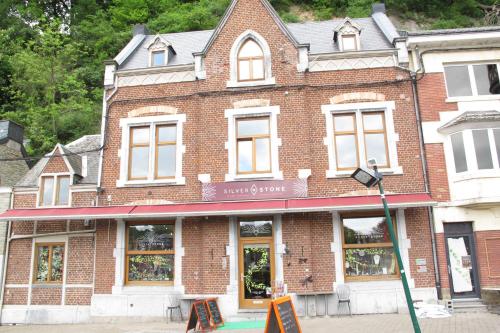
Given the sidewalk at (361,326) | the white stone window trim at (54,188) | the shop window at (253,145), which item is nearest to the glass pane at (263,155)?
the shop window at (253,145)

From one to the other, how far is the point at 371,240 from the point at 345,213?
3.85ft

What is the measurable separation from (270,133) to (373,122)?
11.6ft

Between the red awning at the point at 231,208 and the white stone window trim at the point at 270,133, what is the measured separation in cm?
99

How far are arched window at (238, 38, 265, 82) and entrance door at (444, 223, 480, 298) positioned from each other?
8019 millimetres

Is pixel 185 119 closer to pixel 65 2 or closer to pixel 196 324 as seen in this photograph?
pixel 196 324

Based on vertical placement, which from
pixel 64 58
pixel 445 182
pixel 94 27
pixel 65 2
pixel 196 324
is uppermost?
pixel 65 2

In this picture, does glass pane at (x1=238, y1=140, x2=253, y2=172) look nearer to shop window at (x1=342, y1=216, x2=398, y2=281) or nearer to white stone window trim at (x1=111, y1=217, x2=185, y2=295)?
white stone window trim at (x1=111, y1=217, x2=185, y2=295)

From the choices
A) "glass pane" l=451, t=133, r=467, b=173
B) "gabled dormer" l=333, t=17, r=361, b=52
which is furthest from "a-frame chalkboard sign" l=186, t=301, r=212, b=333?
"gabled dormer" l=333, t=17, r=361, b=52

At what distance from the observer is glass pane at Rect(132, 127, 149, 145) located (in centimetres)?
1398

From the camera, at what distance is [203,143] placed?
13133 mm

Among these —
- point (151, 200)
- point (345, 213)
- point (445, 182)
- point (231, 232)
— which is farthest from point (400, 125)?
point (151, 200)

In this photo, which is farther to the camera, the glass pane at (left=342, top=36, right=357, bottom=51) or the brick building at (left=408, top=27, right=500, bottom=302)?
the glass pane at (left=342, top=36, right=357, bottom=51)

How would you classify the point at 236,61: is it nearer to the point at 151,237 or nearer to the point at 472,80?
the point at 151,237

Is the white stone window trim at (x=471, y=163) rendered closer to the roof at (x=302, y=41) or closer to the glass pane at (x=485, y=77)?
the glass pane at (x=485, y=77)
